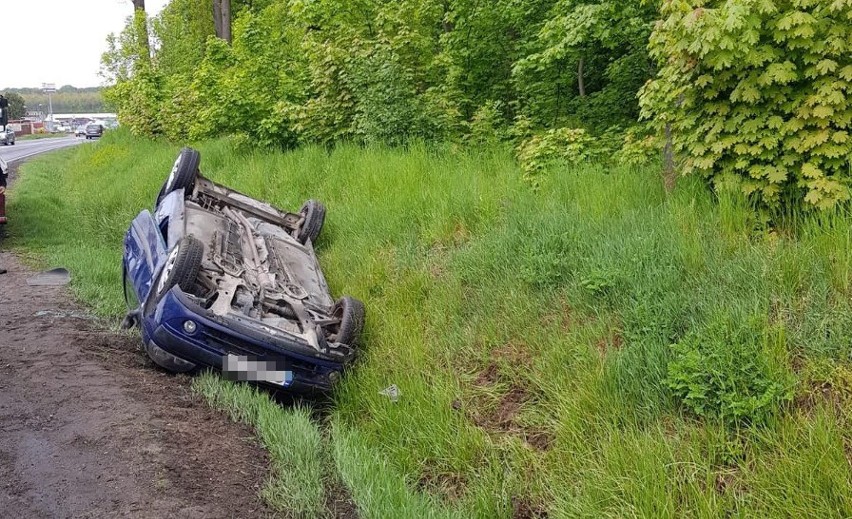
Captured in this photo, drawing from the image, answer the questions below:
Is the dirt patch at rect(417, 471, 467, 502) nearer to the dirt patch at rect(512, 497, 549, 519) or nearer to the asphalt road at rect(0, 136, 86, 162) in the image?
the dirt patch at rect(512, 497, 549, 519)

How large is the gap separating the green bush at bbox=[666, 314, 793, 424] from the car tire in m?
3.13

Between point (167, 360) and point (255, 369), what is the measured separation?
2.10 feet

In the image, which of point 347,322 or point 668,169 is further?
point 668,169

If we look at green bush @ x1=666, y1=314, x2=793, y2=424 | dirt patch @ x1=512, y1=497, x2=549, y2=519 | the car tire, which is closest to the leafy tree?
green bush @ x1=666, y1=314, x2=793, y2=424

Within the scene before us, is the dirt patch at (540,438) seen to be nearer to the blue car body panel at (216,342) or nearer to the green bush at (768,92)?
the blue car body panel at (216,342)

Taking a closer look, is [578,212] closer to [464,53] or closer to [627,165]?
[627,165]

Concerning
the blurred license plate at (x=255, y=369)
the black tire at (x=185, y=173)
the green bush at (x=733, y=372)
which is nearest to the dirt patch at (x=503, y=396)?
the green bush at (x=733, y=372)

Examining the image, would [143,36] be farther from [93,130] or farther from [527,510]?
[93,130]

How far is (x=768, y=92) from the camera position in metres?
4.11

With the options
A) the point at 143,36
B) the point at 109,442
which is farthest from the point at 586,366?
the point at 143,36

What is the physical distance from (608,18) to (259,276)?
20.6 ft

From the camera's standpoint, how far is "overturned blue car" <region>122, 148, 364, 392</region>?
4.18 metres

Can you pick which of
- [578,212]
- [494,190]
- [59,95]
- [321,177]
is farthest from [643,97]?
[59,95]

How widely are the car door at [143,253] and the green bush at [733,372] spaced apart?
3.74 meters
